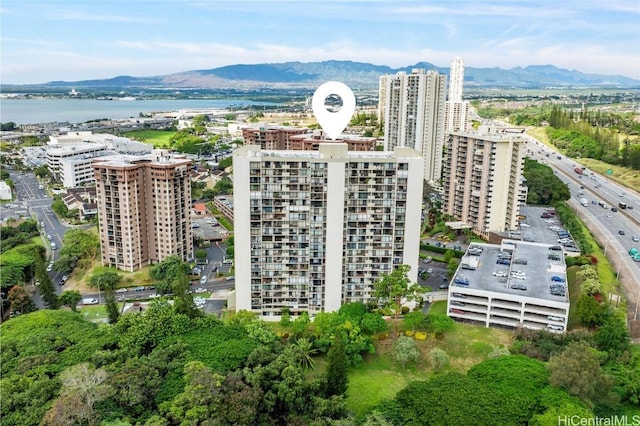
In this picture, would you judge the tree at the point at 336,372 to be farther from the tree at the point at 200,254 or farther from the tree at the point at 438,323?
the tree at the point at 200,254

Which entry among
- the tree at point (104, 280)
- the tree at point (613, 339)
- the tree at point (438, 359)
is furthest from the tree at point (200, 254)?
the tree at point (613, 339)

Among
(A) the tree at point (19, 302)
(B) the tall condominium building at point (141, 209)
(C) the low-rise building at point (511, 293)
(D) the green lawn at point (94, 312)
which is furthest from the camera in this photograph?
(B) the tall condominium building at point (141, 209)

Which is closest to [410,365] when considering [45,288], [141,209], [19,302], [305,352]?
[305,352]

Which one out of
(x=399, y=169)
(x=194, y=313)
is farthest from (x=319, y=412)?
(x=399, y=169)

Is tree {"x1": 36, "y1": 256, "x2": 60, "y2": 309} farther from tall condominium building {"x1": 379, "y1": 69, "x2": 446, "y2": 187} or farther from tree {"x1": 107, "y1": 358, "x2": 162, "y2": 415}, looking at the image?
tall condominium building {"x1": 379, "y1": 69, "x2": 446, "y2": 187}

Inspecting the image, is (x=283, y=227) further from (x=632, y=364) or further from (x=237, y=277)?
(x=632, y=364)

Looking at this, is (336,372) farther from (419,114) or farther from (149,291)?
(419,114)
